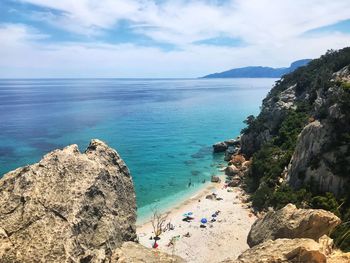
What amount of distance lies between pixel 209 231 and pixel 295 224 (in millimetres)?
22544

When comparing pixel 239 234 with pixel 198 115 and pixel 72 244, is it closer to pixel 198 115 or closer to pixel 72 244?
pixel 72 244

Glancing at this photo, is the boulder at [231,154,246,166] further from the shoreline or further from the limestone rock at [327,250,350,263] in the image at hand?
the limestone rock at [327,250,350,263]

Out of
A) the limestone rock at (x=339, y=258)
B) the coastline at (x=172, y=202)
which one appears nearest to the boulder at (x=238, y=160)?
the coastline at (x=172, y=202)

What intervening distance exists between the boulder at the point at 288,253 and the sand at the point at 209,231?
2173 cm

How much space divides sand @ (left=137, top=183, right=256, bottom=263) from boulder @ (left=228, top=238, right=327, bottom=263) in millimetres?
21734

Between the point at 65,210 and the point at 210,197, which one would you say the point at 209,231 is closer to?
the point at 210,197

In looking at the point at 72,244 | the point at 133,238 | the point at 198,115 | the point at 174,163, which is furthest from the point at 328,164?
the point at 198,115

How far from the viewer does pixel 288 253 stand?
39.7 feet

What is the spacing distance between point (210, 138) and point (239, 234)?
57.8 meters

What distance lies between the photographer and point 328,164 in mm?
35438

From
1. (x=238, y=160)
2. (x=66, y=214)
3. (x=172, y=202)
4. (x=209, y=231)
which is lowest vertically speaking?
(x=172, y=202)

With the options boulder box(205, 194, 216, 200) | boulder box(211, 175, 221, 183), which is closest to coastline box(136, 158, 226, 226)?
boulder box(211, 175, 221, 183)

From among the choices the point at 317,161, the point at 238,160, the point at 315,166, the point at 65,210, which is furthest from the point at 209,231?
the point at 65,210

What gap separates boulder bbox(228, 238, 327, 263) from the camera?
11867mm
